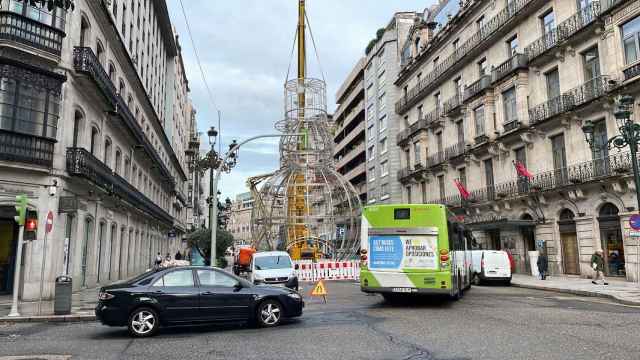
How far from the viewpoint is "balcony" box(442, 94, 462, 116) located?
36312mm

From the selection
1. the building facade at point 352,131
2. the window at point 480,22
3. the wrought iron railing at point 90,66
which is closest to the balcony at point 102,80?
the wrought iron railing at point 90,66

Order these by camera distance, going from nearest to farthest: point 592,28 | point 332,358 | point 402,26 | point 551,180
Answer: point 332,358
point 592,28
point 551,180
point 402,26

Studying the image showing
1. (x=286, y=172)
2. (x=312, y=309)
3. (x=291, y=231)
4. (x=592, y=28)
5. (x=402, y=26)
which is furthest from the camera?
(x=402, y=26)

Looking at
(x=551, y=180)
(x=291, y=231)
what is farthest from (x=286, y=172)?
(x=551, y=180)

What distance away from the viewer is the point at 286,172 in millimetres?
29078

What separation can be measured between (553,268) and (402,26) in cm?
3083

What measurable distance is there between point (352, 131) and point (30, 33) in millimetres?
49353

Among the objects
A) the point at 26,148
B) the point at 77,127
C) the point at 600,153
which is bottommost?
the point at 26,148

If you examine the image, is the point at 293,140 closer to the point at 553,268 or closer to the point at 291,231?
the point at 291,231

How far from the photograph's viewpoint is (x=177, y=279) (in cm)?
1018

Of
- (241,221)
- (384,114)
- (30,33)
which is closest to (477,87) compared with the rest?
(384,114)

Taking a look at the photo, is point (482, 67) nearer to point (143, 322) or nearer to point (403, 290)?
point (403, 290)

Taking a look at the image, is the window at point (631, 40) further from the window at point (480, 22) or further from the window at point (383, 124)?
the window at point (383, 124)

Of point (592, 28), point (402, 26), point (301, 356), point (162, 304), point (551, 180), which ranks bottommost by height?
point (301, 356)
